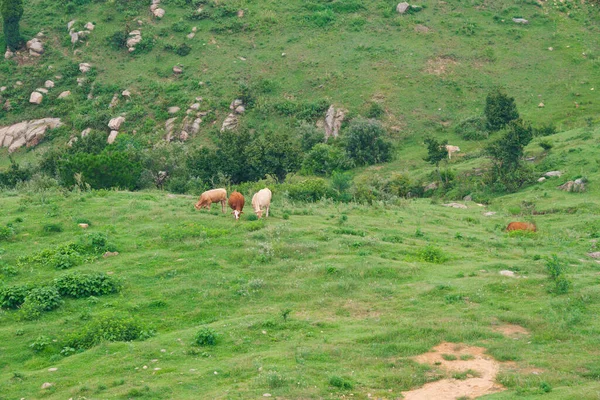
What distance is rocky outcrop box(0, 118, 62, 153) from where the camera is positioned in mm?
65000

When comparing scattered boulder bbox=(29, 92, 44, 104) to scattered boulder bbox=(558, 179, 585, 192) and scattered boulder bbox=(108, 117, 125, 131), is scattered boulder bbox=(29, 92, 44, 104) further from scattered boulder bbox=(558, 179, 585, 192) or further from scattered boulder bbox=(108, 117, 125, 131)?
scattered boulder bbox=(558, 179, 585, 192)

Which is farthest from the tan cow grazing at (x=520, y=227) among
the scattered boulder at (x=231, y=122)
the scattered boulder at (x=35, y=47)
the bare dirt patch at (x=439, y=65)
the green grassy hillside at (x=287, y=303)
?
the scattered boulder at (x=35, y=47)

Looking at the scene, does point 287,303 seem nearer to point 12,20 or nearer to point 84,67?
point 84,67

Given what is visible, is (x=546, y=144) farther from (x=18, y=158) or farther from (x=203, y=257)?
(x=18, y=158)

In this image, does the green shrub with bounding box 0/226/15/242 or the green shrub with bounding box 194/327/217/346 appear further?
the green shrub with bounding box 0/226/15/242

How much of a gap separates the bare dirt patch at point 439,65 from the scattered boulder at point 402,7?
9.51 metres

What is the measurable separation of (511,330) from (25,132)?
55305 mm

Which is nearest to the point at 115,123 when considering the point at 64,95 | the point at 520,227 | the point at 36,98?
the point at 64,95

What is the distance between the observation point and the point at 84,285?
21781mm

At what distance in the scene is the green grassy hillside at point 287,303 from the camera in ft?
54.6

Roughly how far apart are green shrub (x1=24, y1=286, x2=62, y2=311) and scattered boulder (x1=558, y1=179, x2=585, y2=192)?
1146 inches

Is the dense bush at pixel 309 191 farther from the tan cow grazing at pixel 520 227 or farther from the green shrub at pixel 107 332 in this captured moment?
the green shrub at pixel 107 332

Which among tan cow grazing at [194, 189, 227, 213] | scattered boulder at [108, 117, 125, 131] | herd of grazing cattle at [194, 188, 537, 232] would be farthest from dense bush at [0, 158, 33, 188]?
herd of grazing cattle at [194, 188, 537, 232]

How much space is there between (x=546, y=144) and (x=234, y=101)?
27.1 m
